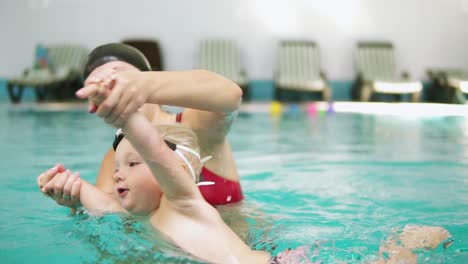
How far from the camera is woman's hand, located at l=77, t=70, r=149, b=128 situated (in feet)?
4.88

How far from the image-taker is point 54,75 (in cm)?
1045

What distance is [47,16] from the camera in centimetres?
1166

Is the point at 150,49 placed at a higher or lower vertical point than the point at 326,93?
higher

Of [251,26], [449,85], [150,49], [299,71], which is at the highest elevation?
[251,26]

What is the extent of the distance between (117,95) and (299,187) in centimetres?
254

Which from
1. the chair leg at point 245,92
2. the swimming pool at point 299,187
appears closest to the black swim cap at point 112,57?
the swimming pool at point 299,187

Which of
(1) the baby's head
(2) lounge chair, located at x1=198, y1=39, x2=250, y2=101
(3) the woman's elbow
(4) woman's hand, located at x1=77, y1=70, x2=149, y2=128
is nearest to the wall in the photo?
(2) lounge chair, located at x1=198, y1=39, x2=250, y2=101

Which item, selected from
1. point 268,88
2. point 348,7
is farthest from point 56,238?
point 348,7

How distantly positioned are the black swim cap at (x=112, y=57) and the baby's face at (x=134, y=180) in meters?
0.56


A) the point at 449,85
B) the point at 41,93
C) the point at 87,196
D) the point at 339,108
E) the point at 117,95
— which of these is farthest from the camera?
the point at 41,93

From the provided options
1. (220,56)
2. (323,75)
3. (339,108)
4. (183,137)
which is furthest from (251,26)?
(183,137)

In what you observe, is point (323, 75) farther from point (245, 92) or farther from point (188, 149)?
point (188, 149)

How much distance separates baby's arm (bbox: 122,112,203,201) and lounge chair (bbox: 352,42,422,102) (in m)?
8.84

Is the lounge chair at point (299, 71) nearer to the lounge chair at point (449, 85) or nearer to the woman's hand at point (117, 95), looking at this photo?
the lounge chair at point (449, 85)
